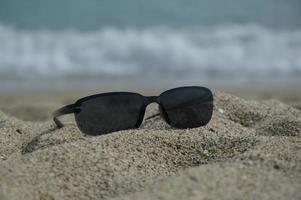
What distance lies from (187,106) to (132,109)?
0.90 ft

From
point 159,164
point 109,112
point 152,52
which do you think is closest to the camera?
point 159,164

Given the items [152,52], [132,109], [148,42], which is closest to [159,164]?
[132,109]

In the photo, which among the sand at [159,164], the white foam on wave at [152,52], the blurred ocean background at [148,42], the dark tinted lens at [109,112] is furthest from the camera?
the white foam on wave at [152,52]

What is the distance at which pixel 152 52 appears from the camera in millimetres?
10570

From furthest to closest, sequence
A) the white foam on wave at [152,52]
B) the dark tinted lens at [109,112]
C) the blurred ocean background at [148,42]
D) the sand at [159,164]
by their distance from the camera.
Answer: the white foam on wave at [152,52], the blurred ocean background at [148,42], the dark tinted lens at [109,112], the sand at [159,164]

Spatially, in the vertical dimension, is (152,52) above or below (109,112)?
above

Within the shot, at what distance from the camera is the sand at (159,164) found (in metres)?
1.57

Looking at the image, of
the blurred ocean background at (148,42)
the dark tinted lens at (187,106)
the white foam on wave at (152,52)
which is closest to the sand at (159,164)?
the dark tinted lens at (187,106)

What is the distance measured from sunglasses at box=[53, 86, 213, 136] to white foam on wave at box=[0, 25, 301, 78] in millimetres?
6732

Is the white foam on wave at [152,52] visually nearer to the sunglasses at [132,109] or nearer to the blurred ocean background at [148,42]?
the blurred ocean background at [148,42]

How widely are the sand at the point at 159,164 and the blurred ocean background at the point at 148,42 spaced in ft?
18.4

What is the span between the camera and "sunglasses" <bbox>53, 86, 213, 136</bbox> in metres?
2.43

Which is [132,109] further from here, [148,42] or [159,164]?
[148,42]

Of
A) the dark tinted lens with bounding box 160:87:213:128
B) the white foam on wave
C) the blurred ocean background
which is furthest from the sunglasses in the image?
the white foam on wave
